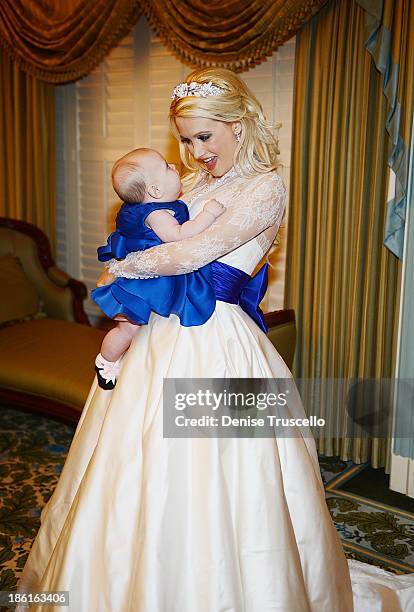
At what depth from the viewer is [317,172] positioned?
348 cm

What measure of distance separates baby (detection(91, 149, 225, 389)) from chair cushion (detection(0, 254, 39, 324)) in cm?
250

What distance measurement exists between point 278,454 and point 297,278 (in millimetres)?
1710

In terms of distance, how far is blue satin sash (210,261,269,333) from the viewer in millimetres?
2088

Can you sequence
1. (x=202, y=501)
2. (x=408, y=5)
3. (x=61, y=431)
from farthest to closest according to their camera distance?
(x=61, y=431)
(x=408, y=5)
(x=202, y=501)

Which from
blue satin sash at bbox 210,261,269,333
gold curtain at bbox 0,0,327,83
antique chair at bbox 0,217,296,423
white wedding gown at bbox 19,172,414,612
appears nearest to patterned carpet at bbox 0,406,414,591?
→ antique chair at bbox 0,217,296,423

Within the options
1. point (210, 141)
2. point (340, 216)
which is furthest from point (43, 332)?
point (210, 141)

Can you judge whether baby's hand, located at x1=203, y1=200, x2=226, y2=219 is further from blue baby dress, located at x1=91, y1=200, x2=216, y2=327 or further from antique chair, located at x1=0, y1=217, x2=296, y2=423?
antique chair, located at x1=0, y1=217, x2=296, y2=423

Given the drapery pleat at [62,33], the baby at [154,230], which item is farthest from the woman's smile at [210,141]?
the drapery pleat at [62,33]

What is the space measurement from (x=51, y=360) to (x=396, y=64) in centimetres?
236

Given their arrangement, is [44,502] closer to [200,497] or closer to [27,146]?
[200,497]

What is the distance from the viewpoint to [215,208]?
199 cm

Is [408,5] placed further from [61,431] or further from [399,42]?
[61,431]

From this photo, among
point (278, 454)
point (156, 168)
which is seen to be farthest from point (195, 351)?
point (156, 168)

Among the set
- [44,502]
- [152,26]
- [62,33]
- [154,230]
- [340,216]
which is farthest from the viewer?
[62,33]
